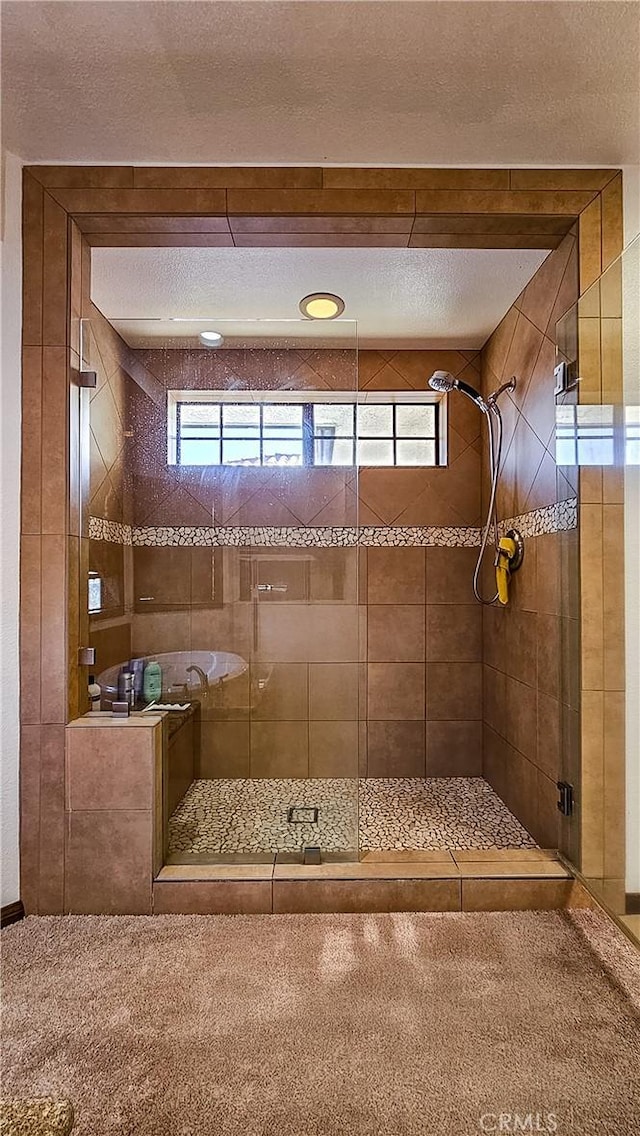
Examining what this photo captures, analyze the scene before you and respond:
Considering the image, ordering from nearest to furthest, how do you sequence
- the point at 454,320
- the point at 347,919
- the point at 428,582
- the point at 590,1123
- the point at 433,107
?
1. the point at 590,1123
2. the point at 433,107
3. the point at 347,919
4. the point at 454,320
5. the point at 428,582

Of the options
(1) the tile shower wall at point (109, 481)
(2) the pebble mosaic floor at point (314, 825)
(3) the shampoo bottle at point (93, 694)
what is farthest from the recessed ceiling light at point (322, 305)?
(2) the pebble mosaic floor at point (314, 825)

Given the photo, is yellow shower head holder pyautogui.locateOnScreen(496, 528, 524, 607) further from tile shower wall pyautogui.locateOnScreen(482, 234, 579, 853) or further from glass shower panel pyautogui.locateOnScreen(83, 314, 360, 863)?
glass shower panel pyautogui.locateOnScreen(83, 314, 360, 863)

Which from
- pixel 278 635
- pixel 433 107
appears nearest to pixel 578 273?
pixel 433 107

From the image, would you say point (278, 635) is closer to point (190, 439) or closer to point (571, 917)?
point (190, 439)

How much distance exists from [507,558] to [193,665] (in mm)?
1502

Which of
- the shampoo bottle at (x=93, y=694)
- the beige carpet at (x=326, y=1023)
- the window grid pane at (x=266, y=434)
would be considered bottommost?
the beige carpet at (x=326, y=1023)

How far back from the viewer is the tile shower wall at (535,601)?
2.43 metres

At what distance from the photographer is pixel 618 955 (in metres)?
1.96

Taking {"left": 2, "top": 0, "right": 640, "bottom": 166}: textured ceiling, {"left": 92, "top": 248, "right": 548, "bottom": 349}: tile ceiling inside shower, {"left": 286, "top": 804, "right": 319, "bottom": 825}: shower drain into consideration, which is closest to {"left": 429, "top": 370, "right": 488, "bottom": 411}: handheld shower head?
{"left": 92, "top": 248, "right": 548, "bottom": 349}: tile ceiling inside shower

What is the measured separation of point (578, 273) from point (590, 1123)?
91.5 inches

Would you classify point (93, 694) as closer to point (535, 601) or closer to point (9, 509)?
point (9, 509)

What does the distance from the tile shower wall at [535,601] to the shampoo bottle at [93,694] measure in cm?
164

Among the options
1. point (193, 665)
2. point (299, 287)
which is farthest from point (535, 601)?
point (299, 287)

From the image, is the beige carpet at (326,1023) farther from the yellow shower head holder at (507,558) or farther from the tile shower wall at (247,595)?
the yellow shower head holder at (507,558)
